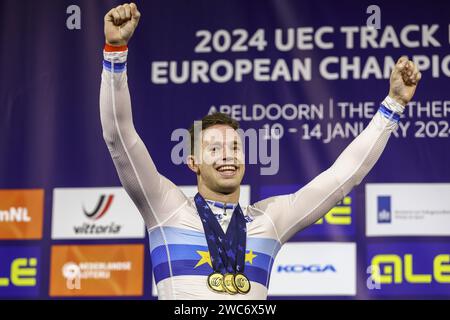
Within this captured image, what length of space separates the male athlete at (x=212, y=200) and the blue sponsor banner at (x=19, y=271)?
1.74 m

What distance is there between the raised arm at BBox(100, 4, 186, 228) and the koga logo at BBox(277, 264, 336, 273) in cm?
157

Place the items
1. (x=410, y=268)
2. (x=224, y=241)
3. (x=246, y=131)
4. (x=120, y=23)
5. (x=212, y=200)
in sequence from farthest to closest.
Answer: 1. (x=246, y=131)
2. (x=410, y=268)
3. (x=212, y=200)
4. (x=224, y=241)
5. (x=120, y=23)

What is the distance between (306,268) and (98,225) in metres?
0.96

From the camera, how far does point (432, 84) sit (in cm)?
466

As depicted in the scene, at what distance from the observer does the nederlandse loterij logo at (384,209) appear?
178 inches

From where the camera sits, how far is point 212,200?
10.1ft

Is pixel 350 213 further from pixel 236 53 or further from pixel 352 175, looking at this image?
pixel 352 175

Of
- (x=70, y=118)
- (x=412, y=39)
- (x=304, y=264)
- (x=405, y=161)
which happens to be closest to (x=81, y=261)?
(x=70, y=118)

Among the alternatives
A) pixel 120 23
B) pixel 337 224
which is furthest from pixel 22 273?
pixel 120 23

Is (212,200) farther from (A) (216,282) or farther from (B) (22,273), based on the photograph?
(B) (22,273)

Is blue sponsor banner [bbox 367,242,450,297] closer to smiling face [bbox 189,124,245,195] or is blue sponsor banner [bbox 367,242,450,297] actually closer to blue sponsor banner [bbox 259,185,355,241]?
blue sponsor banner [bbox 259,185,355,241]

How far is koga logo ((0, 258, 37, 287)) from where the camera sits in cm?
465

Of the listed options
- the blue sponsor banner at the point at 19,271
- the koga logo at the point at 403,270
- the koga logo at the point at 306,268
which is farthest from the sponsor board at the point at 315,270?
the blue sponsor banner at the point at 19,271

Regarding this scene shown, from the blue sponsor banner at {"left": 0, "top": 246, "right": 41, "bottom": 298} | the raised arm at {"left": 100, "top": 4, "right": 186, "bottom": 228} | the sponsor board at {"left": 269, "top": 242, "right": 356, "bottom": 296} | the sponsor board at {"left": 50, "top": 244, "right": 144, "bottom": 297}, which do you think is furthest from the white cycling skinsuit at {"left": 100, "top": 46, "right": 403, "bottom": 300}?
the blue sponsor banner at {"left": 0, "top": 246, "right": 41, "bottom": 298}
